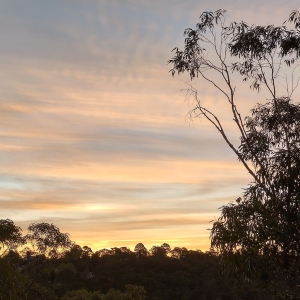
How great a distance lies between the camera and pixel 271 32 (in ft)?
52.1

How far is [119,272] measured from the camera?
5375 cm

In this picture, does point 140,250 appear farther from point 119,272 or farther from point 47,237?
point 47,237

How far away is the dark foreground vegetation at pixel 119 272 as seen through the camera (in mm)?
26141

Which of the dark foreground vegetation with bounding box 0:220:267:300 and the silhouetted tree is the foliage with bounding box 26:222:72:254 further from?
the silhouetted tree

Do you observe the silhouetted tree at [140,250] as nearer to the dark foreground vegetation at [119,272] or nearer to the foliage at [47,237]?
the dark foreground vegetation at [119,272]

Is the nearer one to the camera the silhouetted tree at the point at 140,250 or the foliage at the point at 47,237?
the foliage at the point at 47,237

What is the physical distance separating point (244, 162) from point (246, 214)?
9.08ft

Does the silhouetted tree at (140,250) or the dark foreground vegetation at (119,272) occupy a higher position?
the silhouetted tree at (140,250)

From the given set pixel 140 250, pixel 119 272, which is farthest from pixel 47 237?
pixel 140 250

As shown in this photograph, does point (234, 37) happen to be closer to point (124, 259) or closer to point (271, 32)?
point (271, 32)

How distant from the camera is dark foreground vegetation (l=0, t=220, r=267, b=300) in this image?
1029 inches

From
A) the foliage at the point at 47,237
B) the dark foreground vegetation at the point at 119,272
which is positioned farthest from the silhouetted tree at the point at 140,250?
the foliage at the point at 47,237

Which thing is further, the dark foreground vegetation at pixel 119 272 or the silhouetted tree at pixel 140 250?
the silhouetted tree at pixel 140 250

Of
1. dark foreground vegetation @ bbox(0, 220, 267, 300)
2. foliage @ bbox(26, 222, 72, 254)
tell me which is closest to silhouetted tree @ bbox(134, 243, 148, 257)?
dark foreground vegetation @ bbox(0, 220, 267, 300)
